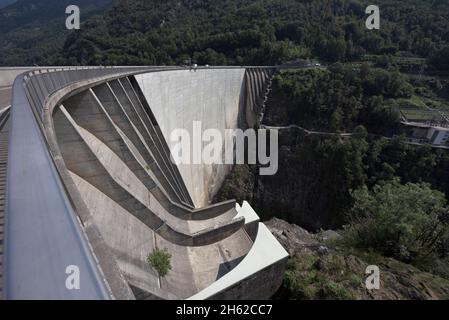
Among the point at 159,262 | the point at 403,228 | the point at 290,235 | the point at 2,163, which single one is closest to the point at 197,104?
the point at 290,235

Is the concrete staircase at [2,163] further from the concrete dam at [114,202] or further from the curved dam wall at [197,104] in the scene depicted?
the curved dam wall at [197,104]

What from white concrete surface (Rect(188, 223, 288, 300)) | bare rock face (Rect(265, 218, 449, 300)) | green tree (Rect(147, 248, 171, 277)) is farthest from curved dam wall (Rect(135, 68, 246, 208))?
bare rock face (Rect(265, 218, 449, 300))

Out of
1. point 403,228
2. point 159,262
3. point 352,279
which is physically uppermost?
point 403,228

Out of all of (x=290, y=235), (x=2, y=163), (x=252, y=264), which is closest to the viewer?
(x=2, y=163)

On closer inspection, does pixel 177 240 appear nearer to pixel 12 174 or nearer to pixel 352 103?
pixel 12 174

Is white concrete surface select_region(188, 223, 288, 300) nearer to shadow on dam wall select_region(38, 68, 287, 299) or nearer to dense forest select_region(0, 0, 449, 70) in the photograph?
shadow on dam wall select_region(38, 68, 287, 299)

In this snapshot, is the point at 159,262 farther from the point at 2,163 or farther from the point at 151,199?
the point at 2,163

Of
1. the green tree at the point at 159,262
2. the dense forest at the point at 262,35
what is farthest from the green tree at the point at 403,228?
the dense forest at the point at 262,35
